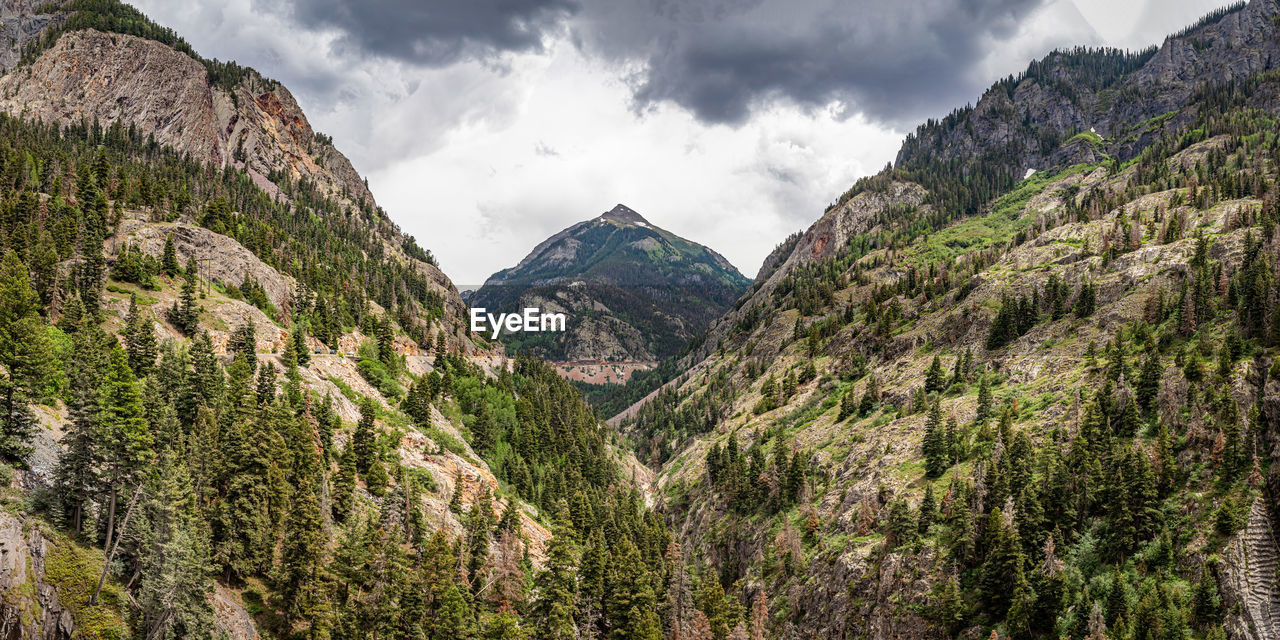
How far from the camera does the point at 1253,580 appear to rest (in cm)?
4806

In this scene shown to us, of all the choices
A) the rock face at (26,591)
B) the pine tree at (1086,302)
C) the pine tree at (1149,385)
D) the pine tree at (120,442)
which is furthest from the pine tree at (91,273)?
the pine tree at (1086,302)

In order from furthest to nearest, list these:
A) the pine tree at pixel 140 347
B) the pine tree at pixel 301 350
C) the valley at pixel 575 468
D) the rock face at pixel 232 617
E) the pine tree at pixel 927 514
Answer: the pine tree at pixel 301 350 → the pine tree at pixel 927 514 → the pine tree at pixel 140 347 → the rock face at pixel 232 617 → the valley at pixel 575 468

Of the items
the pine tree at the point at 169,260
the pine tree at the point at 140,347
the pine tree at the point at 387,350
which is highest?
the pine tree at the point at 169,260

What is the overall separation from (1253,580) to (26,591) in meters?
82.5

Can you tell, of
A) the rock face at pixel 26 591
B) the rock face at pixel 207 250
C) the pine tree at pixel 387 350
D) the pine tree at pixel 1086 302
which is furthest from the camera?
the pine tree at pixel 387 350

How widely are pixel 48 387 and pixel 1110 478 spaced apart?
9578cm

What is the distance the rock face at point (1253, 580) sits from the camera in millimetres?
45938

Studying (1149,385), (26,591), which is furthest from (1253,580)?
(26,591)

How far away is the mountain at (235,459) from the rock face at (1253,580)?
4628 cm

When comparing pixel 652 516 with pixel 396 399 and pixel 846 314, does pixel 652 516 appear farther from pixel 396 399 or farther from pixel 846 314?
pixel 846 314

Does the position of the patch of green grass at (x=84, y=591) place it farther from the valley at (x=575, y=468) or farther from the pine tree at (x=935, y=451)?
the pine tree at (x=935, y=451)

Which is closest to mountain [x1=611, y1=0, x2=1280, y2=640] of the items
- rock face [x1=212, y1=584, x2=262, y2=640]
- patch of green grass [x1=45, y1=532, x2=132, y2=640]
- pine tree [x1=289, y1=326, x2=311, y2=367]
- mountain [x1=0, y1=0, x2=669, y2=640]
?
mountain [x1=0, y1=0, x2=669, y2=640]

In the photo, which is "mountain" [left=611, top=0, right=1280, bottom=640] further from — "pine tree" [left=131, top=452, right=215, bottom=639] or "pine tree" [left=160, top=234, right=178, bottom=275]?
"pine tree" [left=160, top=234, right=178, bottom=275]

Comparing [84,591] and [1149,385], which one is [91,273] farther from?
[1149,385]
